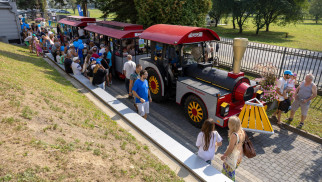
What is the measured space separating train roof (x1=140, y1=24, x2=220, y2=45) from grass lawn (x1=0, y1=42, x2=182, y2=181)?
10.1ft

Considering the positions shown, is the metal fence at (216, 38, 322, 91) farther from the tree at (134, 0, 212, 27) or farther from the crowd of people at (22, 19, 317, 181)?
the tree at (134, 0, 212, 27)

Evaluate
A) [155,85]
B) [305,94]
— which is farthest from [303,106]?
[155,85]

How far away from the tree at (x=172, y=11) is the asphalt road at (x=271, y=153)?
725cm

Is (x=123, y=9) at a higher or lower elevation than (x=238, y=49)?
higher

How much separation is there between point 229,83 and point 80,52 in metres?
8.60

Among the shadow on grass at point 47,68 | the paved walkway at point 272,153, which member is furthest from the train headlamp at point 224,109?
the shadow on grass at point 47,68

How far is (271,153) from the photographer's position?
552cm

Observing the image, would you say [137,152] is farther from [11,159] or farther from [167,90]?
[167,90]

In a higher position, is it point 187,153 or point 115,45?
point 115,45

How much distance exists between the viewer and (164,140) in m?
5.14

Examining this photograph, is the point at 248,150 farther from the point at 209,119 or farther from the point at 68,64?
the point at 68,64

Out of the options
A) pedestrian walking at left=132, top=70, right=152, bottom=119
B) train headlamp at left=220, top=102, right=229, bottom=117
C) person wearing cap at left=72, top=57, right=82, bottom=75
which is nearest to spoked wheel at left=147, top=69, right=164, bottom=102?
pedestrian walking at left=132, top=70, right=152, bottom=119

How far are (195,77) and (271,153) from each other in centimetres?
302

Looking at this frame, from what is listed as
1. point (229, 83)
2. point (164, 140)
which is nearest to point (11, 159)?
point (164, 140)
